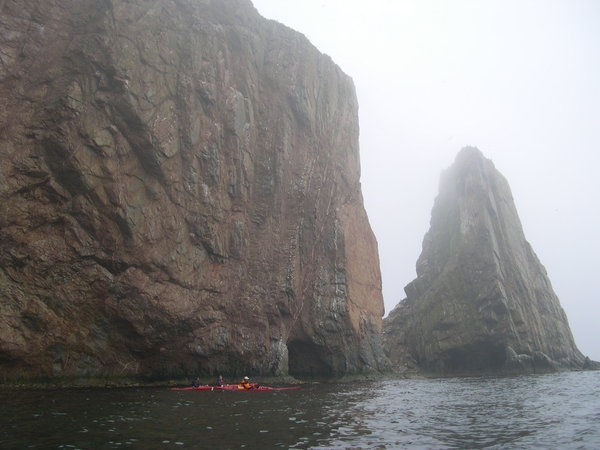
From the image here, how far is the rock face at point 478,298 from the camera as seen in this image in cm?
6881

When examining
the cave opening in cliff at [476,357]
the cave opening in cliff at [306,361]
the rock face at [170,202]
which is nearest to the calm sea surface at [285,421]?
the rock face at [170,202]

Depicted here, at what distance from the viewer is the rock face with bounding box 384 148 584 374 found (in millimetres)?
68812

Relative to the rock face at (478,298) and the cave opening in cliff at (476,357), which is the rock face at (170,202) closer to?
the rock face at (478,298)

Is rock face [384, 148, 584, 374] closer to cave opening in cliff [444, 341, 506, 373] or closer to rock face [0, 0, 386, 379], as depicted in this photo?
cave opening in cliff [444, 341, 506, 373]

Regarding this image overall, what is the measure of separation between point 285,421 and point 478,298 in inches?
2417

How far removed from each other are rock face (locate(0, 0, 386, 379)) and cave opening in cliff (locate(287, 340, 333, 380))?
201mm

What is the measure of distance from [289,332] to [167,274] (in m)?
14.2

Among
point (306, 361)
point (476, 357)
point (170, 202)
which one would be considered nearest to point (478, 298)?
point (476, 357)

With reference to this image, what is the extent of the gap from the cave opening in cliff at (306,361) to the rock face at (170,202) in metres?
0.20

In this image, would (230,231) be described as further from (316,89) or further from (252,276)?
(316,89)

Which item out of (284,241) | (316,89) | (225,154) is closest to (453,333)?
(284,241)

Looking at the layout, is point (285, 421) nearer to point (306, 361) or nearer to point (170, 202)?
point (170, 202)

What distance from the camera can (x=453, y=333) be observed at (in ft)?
234

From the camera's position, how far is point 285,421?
1805 centimetres
